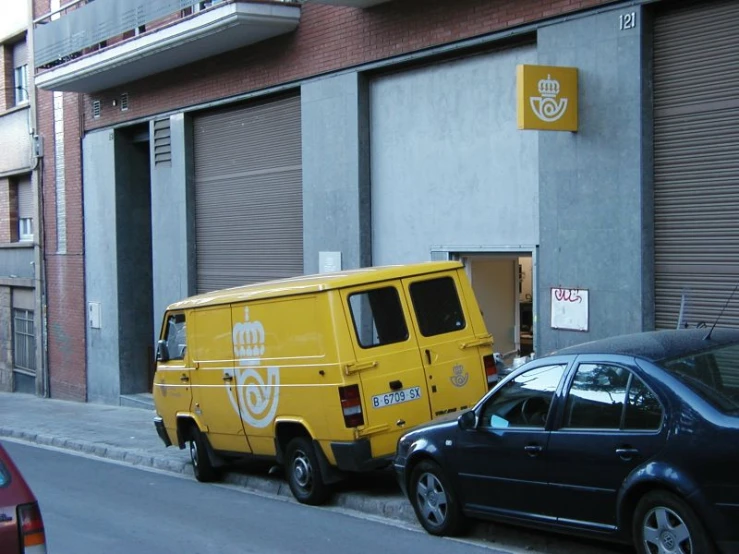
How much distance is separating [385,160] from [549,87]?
3922mm

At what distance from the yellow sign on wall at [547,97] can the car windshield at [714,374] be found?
468 cm

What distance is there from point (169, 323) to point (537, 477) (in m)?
6.51

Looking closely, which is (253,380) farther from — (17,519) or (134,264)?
(134,264)

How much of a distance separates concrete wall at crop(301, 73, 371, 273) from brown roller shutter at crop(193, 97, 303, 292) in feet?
2.09

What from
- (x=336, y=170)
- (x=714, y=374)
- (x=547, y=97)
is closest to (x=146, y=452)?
(x=336, y=170)

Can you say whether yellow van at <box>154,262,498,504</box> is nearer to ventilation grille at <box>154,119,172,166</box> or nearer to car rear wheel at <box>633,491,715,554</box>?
car rear wheel at <box>633,491,715,554</box>

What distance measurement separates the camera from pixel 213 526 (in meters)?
9.65

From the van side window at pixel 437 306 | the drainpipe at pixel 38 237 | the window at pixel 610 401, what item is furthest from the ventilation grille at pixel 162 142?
the window at pixel 610 401

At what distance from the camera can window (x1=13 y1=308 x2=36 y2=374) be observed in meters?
25.4

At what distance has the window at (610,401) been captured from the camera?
260 inches

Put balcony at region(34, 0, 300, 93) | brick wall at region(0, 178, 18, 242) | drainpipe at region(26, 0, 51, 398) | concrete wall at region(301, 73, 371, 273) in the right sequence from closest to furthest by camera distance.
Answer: concrete wall at region(301, 73, 371, 273) → balcony at region(34, 0, 300, 93) → drainpipe at region(26, 0, 51, 398) → brick wall at region(0, 178, 18, 242)

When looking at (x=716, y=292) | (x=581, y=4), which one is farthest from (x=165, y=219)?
(x=716, y=292)

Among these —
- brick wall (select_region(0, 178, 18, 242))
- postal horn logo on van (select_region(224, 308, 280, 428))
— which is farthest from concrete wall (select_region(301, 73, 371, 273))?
brick wall (select_region(0, 178, 18, 242))

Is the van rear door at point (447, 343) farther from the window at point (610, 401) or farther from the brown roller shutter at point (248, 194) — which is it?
the brown roller shutter at point (248, 194)
